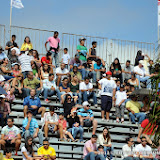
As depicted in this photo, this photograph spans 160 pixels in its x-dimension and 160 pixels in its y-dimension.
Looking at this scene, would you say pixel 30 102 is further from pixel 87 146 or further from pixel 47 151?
pixel 87 146

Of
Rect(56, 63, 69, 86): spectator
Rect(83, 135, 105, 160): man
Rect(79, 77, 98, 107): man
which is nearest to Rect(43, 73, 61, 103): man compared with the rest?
Rect(79, 77, 98, 107): man

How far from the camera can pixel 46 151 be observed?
14.5 metres

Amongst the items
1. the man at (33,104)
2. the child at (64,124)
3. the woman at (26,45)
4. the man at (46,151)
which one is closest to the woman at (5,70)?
the woman at (26,45)

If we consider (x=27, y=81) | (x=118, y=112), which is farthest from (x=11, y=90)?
(x=118, y=112)

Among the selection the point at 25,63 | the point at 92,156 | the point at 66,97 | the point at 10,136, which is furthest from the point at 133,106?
the point at 10,136

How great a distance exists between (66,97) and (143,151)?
3574 mm

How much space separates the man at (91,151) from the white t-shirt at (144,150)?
133cm

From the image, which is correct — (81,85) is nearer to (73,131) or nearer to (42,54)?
(73,131)

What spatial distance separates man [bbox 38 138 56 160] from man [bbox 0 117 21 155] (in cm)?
79

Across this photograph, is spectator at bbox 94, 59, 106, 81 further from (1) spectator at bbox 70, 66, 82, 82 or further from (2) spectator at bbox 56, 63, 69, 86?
(2) spectator at bbox 56, 63, 69, 86

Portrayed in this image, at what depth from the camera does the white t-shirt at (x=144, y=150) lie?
15.1m

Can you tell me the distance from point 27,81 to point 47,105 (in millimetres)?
1142

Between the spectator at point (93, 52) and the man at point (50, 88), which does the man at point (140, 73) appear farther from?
the man at point (50, 88)

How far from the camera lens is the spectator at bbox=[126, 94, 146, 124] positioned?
17.9 meters
